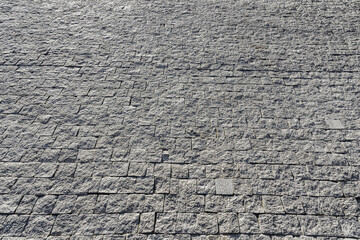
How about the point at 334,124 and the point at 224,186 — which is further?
the point at 334,124

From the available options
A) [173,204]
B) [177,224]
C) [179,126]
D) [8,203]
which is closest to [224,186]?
[173,204]

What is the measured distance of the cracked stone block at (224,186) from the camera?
405cm

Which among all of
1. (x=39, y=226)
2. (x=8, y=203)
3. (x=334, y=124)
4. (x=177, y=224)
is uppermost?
(x=8, y=203)

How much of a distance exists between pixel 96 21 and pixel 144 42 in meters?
1.80

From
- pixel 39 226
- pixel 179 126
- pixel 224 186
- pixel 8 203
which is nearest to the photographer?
pixel 39 226

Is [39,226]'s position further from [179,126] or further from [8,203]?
[179,126]

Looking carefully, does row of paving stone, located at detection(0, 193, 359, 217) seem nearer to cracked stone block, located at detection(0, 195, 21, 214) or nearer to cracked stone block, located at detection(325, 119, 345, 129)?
cracked stone block, located at detection(0, 195, 21, 214)

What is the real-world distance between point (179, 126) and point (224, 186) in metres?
1.37

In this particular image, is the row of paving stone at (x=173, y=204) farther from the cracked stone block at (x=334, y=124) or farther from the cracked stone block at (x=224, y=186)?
the cracked stone block at (x=334, y=124)

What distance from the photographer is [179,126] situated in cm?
501

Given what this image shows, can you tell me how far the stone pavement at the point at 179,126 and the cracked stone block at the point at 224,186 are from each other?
0.05 feet

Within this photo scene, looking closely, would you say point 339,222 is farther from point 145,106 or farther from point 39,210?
point 39,210

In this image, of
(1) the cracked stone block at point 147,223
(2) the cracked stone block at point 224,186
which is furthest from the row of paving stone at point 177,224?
(2) the cracked stone block at point 224,186

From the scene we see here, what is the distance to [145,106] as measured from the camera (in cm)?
536
